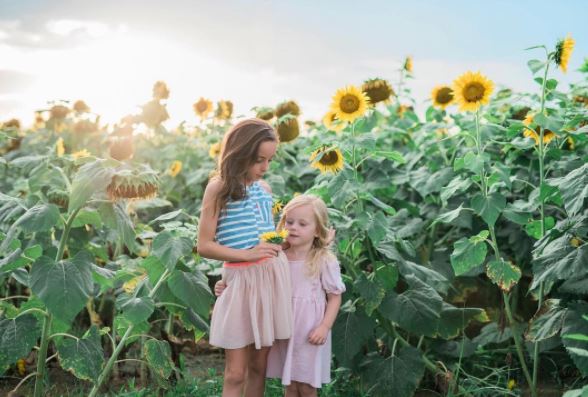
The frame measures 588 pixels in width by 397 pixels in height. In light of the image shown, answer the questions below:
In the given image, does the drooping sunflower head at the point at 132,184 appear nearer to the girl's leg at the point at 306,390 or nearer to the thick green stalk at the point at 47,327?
the thick green stalk at the point at 47,327

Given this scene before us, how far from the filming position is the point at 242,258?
9.31ft

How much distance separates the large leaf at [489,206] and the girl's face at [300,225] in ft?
2.47

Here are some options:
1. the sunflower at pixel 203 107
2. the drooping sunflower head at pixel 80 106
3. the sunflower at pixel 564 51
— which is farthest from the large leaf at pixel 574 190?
the drooping sunflower head at pixel 80 106

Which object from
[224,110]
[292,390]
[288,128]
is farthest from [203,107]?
[292,390]

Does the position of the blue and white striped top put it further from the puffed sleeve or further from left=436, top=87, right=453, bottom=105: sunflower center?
left=436, top=87, right=453, bottom=105: sunflower center

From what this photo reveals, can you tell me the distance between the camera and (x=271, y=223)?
10.1 ft

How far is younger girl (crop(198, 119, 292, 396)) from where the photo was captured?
2.87 metres

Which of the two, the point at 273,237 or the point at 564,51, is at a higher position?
the point at 564,51

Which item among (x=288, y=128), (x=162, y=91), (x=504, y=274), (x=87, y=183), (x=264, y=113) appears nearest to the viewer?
(x=87, y=183)

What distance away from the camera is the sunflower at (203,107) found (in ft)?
20.0

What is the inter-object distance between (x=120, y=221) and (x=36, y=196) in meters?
0.88

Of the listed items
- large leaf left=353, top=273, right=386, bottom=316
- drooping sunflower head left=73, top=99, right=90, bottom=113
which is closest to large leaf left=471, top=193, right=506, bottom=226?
large leaf left=353, top=273, right=386, bottom=316

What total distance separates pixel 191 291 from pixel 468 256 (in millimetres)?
1179

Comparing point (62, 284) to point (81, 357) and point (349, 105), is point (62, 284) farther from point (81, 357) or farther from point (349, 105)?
point (349, 105)
